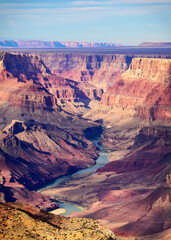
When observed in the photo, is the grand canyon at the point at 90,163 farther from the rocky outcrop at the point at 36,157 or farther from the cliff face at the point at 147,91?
the cliff face at the point at 147,91

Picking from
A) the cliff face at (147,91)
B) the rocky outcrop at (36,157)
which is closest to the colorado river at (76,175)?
the rocky outcrop at (36,157)

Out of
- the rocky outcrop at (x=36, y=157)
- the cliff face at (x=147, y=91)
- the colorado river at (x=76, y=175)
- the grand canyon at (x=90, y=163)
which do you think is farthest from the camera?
the cliff face at (x=147, y=91)

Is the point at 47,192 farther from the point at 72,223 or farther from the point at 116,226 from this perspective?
the point at 72,223

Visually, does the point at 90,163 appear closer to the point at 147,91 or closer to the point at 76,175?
the point at 76,175

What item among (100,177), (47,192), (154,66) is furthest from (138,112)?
(47,192)

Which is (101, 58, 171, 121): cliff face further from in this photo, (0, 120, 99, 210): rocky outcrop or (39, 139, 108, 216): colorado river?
(0, 120, 99, 210): rocky outcrop

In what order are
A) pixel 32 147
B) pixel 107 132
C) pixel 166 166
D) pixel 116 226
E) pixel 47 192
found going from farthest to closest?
pixel 107 132 → pixel 32 147 → pixel 166 166 → pixel 47 192 → pixel 116 226
